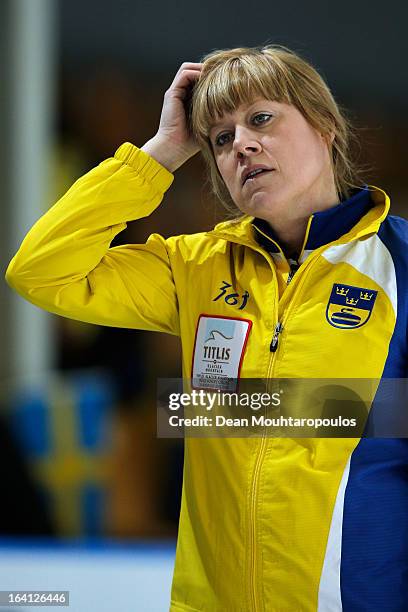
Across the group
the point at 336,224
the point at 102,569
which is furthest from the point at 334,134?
the point at 102,569

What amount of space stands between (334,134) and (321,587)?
0.68m

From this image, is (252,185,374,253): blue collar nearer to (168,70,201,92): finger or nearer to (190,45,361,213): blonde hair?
(190,45,361,213): blonde hair

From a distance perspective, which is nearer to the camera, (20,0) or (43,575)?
(43,575)

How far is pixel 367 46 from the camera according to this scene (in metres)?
4.57

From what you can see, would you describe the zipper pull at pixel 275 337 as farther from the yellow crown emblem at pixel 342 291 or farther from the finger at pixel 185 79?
the finger at pixel 185 79

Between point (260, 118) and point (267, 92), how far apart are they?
38 millimetres

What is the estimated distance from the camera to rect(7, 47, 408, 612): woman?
125 centimetres

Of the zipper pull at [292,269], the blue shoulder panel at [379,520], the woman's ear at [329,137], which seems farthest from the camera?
the woman's ear at [329,137]

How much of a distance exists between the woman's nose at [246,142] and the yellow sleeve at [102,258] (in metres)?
0.14

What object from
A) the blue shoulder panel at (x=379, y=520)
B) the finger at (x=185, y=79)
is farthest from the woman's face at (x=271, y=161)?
the blue shoulder panel at (x=379, y=520)

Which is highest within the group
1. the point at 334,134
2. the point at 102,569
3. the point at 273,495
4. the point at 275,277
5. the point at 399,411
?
the point at 334,134

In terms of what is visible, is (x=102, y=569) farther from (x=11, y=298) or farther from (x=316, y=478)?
(x=11, y=298)

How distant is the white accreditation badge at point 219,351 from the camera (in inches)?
52.5

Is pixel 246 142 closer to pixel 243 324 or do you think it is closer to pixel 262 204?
pixel 262 204
